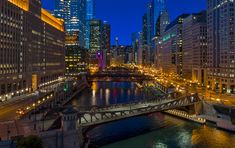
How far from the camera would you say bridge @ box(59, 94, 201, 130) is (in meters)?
62.4

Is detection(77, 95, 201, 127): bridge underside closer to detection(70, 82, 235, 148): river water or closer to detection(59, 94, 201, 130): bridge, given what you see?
detection(59, 94, 201, 130): bridge

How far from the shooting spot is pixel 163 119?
98.6 metres

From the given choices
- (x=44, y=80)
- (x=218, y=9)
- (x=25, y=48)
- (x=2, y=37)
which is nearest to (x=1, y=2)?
(x=2, y=37)

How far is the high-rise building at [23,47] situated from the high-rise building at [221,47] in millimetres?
91453

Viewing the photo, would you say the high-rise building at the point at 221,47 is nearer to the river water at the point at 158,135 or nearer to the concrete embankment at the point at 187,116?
the concrete embankment at the point at 187,116

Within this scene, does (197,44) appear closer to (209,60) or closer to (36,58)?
(209,60)

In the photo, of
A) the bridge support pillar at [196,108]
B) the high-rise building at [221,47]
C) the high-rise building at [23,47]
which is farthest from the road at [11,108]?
the high-rise building at [221,47]

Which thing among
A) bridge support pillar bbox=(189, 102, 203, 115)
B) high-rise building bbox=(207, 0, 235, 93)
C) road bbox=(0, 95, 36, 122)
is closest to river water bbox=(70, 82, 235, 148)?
bridge support pillar bbox=(189, 102, 203, 115)

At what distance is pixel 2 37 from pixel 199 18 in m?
135

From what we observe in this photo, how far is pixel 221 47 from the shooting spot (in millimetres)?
152250

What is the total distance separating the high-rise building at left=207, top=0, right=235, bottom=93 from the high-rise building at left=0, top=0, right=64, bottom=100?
91453 mm

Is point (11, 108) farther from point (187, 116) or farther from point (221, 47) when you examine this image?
point (221, 47)

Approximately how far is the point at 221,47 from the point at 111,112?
96549 mm

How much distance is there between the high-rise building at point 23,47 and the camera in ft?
367
